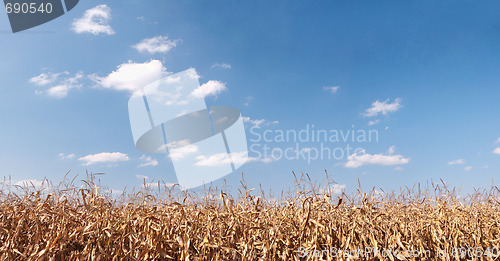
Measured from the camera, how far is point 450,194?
652 centimetres

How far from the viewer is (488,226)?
505 centimetres

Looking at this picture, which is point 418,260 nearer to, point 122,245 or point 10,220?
point 122,245

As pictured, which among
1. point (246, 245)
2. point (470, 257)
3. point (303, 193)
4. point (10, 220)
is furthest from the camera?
point (303, 193)

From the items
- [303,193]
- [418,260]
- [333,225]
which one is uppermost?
[303,193]

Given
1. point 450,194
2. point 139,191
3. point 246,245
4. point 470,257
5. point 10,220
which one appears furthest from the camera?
point 450,194

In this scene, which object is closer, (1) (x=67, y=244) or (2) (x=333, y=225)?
(1) (x=67, y=244)

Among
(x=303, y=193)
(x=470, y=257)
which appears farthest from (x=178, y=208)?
(x=470, y=257)

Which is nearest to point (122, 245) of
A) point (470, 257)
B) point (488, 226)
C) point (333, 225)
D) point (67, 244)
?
point (67, 244)

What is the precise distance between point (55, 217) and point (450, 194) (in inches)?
231

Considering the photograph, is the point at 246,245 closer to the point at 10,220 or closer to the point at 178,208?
the point at 178,208

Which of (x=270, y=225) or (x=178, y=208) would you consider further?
(x=178, y=208)

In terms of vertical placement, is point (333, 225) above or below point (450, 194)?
below

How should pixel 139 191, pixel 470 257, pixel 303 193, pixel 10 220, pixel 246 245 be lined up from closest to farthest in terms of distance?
1. pixel 246 245
2. pixel 470 257
3. pixel 10 220
4. pixel 303 193
5. pixel 139 191

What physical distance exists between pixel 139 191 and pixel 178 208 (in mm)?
889
